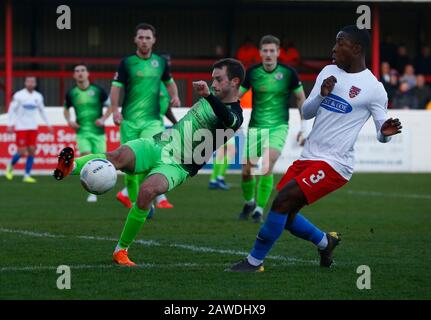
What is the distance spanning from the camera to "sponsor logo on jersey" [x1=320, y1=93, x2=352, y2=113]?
29.2 ft

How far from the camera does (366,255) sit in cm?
1040

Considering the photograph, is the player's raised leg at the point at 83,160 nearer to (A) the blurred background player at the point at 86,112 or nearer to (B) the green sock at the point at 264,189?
(B) the green sock at the point at 264,189

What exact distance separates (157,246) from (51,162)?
13.8 m

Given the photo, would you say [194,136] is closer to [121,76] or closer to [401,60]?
[121,76]

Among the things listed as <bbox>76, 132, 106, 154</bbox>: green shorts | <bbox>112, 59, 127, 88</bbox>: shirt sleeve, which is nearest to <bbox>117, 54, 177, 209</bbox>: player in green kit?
<bbox>112, 59, 127, 88</bbox>: shirt sleeve

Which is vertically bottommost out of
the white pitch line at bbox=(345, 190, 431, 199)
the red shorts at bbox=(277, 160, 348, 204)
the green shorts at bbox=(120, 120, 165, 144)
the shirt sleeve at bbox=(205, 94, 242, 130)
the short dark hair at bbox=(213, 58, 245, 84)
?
the white pitch line at bbox=(345, 190, 431, 199)

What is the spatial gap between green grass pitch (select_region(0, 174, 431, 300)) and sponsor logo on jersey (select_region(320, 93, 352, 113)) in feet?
4.52

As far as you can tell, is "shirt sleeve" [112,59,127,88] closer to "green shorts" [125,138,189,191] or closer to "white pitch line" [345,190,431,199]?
"green shorts" [125,138,189,191]

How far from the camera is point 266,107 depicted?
47.3 ft

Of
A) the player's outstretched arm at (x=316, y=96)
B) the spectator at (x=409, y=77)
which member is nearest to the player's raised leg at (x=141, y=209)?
the player's outstretched arm at (x=316, y=96)

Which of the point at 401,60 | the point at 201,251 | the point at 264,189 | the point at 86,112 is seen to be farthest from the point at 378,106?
the point at 401,60

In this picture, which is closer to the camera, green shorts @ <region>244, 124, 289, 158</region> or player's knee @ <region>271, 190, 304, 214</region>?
player's knee @ <region>271, 190, 304, 214</region>

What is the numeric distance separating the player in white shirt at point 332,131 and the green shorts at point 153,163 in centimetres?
100
